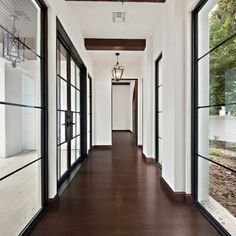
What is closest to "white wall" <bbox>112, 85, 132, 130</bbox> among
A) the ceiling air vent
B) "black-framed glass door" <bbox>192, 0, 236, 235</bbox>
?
the ceiling air vent

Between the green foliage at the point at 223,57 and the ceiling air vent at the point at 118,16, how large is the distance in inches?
85.8

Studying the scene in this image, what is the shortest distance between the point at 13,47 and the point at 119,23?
331 centimetres

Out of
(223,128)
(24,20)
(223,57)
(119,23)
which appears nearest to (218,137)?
(223,128)

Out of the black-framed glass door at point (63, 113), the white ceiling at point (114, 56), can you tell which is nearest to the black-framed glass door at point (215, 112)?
the black-framed glass door at point (63, 113)

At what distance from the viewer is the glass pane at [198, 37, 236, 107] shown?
2157 millimetres

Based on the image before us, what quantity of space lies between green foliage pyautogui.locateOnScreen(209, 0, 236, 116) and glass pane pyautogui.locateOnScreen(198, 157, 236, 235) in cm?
65

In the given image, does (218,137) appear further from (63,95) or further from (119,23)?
(119,23)

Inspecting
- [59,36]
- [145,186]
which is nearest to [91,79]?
[59,36]

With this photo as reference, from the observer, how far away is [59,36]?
3.62 m

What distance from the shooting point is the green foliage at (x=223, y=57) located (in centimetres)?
215

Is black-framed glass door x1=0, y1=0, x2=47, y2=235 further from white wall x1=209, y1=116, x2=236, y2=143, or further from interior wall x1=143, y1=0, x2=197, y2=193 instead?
white wall x1=209, y1=116, x2=236, y2=143

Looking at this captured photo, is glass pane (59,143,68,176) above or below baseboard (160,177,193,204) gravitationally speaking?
above

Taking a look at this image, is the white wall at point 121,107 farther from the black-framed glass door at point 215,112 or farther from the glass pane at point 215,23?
the glass pane at point 215,23

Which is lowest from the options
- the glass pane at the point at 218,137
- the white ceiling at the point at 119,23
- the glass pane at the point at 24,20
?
the glass pane at the point at 218,137
